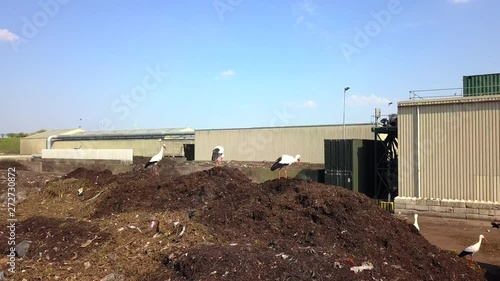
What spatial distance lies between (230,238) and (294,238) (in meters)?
1.24

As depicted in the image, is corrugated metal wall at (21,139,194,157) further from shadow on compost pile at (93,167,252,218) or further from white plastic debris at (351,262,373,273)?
white plastic debris at (351,262,373,273)

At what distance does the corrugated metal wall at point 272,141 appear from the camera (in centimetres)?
2974

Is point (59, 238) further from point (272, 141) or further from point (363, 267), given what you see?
point (272, 141)

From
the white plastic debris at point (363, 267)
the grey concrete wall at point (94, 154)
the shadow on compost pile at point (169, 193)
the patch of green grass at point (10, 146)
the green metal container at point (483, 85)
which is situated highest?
the green metal container at point (483, 85)

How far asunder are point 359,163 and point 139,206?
1327 cm

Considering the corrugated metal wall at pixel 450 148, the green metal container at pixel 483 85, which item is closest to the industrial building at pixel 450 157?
the corrugated metal wall at pixel 450 148

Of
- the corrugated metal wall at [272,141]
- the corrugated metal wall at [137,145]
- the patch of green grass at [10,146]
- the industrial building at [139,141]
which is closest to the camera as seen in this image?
the corrugated metal wall at [272,141]

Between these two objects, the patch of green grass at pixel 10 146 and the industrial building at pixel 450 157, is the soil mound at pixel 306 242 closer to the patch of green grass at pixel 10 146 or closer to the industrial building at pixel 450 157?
the industrial building at pixel 450 157

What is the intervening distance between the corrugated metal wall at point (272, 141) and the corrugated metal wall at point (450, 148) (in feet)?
32.0

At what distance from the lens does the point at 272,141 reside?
107 feet

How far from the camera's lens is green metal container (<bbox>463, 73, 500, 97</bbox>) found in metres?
19.5

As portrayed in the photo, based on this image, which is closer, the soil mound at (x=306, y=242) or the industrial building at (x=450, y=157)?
the soil mound at (x=306, y=242)

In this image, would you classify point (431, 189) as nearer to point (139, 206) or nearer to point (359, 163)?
point (359, 163)

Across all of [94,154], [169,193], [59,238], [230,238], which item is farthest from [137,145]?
[230,238]
